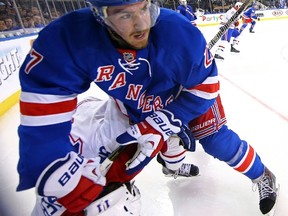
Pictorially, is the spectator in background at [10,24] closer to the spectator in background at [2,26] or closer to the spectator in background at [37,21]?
the spectator in background at [2,26]

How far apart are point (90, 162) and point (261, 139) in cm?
114

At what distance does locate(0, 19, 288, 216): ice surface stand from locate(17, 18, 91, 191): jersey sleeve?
7 centimetres

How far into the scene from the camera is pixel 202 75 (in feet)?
2.93

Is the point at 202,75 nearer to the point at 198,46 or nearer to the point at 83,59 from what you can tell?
the point at 198,46

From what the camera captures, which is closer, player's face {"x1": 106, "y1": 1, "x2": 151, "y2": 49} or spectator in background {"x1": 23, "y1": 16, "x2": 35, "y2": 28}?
player's face {"x1": 106, "y1": 1, "x2": 151, "y2": 49}

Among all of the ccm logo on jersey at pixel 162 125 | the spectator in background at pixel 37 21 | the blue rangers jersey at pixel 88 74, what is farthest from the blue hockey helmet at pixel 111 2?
the spectator in background at pixel 37 21

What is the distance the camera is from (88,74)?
816mm

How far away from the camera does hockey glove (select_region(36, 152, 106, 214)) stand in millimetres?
675

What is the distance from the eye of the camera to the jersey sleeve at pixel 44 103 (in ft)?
2.36

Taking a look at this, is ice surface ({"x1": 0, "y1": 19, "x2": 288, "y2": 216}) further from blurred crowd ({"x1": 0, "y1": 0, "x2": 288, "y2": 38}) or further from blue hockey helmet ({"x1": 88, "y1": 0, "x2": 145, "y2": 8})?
blurred crowd ({"x1": 0, "y1": 0, "x2": 288, "y2": 38})

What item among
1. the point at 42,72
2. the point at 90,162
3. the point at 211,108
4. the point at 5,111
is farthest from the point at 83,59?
the point at 5,111

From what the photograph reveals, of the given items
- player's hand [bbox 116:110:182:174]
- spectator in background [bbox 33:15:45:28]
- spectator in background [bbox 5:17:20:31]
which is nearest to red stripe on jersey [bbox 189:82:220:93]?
player's hand [bbox 116:110:182:174]

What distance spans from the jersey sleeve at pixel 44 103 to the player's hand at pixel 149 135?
0.22 m

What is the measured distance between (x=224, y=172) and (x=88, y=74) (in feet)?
2.72
